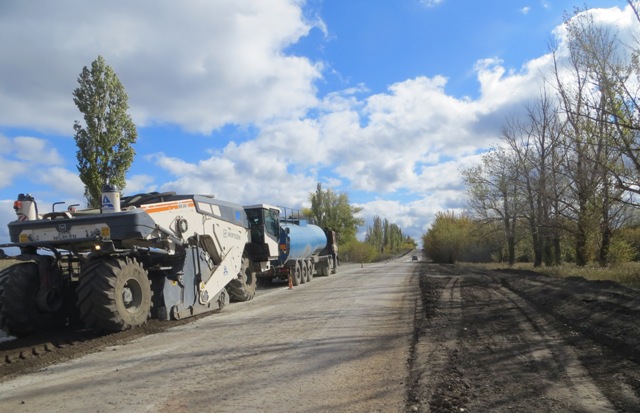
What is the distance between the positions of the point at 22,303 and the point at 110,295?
1.73 metres

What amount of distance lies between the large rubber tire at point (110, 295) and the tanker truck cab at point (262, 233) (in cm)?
863

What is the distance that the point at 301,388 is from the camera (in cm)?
587

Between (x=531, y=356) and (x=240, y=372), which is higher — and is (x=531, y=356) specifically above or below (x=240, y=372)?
below

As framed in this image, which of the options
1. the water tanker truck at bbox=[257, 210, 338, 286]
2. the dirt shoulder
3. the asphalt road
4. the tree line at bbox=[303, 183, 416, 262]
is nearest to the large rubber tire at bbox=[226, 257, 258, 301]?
the asphalt road

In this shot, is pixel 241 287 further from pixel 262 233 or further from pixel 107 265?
pixel 107 265

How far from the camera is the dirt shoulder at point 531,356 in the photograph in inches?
205

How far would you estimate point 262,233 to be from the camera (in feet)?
60.8

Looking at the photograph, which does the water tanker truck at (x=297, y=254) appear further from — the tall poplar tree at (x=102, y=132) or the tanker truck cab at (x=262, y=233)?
the tall poplar tree at (x=102, y=132)

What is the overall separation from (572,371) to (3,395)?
23.8 feet

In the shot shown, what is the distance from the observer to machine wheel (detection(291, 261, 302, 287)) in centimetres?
2306

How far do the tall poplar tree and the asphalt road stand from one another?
50.0 feet

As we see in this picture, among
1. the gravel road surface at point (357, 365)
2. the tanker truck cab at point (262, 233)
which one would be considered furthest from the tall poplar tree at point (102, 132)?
the gravel road surface at point (357, 365)

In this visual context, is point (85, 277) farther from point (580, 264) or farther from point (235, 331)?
point (580, 264)

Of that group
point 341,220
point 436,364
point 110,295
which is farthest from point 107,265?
Result: point 341,220
